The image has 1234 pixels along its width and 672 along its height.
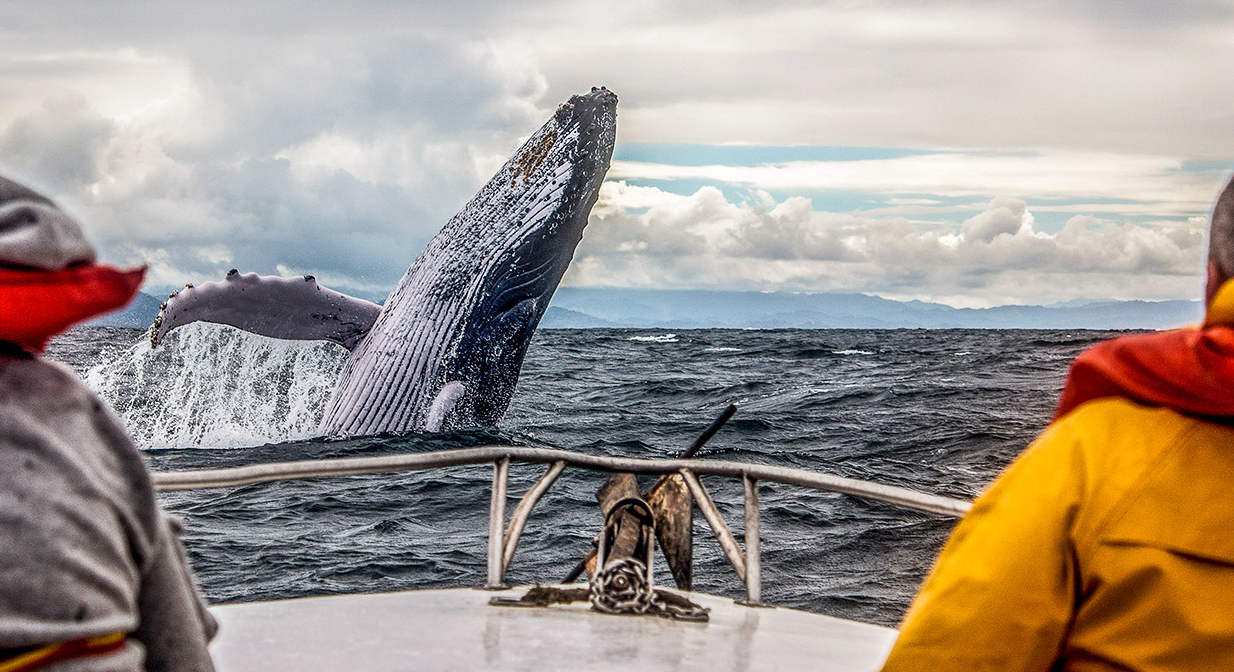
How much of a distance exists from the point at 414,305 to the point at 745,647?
5.65 m

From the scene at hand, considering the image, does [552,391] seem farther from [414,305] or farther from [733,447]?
[414,305]

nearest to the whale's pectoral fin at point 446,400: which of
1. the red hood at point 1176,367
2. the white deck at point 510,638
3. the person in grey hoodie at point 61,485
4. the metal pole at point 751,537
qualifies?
the white deck at point 510,638

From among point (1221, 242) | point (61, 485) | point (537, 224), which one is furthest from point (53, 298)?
point (537, 224)

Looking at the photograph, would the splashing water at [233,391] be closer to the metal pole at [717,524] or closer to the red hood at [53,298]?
the metal pole at [717,524]

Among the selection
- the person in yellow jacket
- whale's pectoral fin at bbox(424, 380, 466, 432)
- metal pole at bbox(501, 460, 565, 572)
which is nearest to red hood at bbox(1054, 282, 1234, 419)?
the person in yellow jacket

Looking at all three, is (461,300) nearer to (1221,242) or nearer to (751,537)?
(751,537)

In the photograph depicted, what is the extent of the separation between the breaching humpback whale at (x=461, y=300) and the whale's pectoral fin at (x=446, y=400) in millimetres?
11

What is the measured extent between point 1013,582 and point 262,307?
23.3ft

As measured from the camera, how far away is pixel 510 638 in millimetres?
2992

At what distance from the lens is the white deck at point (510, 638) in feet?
9.09

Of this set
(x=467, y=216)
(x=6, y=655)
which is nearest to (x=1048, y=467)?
(x=6, y=655)

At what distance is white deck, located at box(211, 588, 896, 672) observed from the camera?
2.77 meters

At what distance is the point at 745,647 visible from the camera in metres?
2.99

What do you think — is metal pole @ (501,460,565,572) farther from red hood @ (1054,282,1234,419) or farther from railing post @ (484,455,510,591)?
A: red hood @ (1054,282,1234,419)
